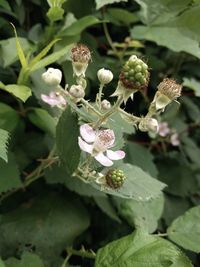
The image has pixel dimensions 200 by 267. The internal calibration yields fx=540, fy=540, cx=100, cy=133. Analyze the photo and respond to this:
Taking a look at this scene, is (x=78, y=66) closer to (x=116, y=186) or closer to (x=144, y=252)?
(x=116, y=186)

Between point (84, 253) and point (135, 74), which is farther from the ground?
point (135, 74)

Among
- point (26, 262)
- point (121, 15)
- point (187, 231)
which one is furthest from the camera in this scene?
point (121, 15)

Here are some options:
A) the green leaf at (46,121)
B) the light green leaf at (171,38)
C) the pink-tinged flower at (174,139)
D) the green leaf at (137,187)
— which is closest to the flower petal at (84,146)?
the green leaf at (137,187)

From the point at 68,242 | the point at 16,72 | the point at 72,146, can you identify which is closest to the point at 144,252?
the point at 72,146

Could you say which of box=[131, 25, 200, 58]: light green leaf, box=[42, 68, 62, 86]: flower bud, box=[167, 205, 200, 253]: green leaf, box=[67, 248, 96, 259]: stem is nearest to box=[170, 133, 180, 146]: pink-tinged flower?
box=[131, 25, 200, 58]: light green leaf

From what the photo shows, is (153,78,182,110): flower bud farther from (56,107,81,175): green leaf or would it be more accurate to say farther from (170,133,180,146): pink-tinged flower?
(170,133,180,146): pink-tinged flower

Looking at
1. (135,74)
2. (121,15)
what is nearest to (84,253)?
(135,74)

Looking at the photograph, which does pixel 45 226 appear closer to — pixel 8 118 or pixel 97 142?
pixel 8 118
